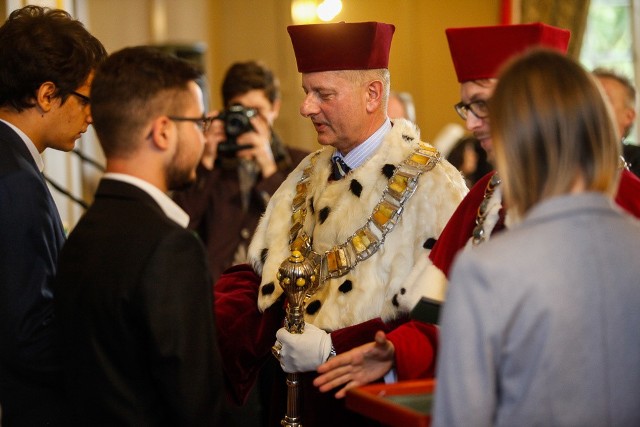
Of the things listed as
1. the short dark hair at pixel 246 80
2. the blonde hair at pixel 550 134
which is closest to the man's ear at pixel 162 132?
the blonde hair at pixel 550 134

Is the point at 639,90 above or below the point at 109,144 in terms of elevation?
below

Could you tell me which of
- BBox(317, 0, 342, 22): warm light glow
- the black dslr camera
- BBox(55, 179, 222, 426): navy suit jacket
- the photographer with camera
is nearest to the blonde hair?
BBox(55, 179, 222, 426): navy suit jacket

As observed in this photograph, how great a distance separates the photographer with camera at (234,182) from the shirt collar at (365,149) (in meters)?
1.43

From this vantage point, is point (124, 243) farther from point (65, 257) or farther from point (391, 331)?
point (391, 331)

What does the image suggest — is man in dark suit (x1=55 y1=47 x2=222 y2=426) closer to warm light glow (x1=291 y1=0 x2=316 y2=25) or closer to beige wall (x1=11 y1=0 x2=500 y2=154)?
beige wall (x1=11 y1=0 x2=500 y2=154)

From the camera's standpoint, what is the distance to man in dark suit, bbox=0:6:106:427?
2.13 m

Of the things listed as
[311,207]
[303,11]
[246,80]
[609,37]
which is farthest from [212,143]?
[609,37]

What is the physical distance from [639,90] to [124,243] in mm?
4840

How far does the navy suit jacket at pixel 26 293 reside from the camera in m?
2.12

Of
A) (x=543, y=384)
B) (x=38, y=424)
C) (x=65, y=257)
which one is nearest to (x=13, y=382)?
(x=38, y=424)

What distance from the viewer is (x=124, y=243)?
6.02 ft

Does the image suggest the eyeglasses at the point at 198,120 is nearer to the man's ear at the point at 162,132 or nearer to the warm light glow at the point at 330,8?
the man's ear at the point at 162,132

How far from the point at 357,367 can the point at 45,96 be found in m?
1.06

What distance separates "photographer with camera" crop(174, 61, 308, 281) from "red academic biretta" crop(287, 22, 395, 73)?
1.47 metres
